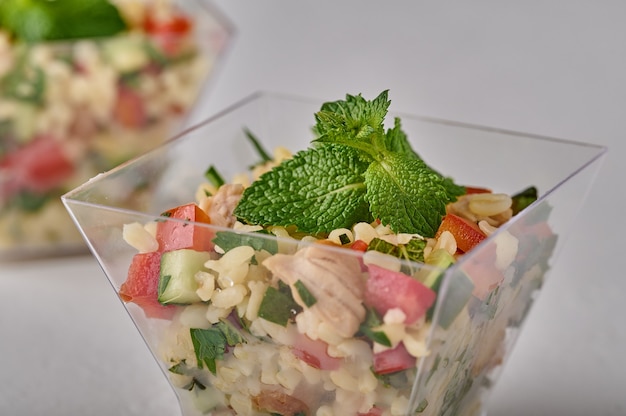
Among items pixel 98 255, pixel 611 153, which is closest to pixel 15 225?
pixel 98 255

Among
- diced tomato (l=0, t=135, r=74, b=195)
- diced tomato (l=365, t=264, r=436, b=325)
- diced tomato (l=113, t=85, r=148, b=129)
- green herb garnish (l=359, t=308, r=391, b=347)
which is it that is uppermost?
diced tomato (l=365, t=264, r=436, b=325)

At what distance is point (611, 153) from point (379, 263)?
4.95ft

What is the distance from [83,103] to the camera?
2.00 meters

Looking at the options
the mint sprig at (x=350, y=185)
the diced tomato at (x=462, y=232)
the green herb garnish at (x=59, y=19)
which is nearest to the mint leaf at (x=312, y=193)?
the mint sprig at (x=350, y=185)

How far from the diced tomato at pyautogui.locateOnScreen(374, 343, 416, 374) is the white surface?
47 centimetres

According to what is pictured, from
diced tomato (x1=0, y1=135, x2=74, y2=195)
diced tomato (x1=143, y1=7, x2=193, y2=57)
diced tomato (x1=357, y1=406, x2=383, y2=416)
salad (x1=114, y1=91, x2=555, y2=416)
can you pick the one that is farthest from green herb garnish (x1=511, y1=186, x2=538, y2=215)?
diced tomato (x1=0, y1=135, x2=74, y2=195)

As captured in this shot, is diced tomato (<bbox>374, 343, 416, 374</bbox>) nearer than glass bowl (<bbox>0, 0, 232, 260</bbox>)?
Yes

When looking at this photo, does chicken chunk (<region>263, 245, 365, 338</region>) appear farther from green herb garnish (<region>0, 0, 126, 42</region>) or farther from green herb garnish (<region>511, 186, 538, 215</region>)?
green herb garnish (<region>0, 0, 126, 42</region>)

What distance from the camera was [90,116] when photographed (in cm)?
201

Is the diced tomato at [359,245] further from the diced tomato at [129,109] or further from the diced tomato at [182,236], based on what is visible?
the diced tomato at [129,109]

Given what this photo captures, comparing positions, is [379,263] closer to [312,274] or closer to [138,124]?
[312,274]

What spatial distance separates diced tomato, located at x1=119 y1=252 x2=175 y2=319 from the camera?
1.27 metres

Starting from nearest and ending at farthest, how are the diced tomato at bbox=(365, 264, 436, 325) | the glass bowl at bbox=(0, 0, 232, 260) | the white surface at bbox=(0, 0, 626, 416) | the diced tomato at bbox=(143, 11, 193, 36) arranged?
1. the diced tomato at bbox=(365, 264, 436, 325)
2. the white surface at bbox=(0, 0, 626, 416)
3. the glass bowl at bbox=(0, 0, 232, 260)
4. the diced tomato at bbox=(143, 11, 193, 36)

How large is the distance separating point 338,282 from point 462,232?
231 mm
